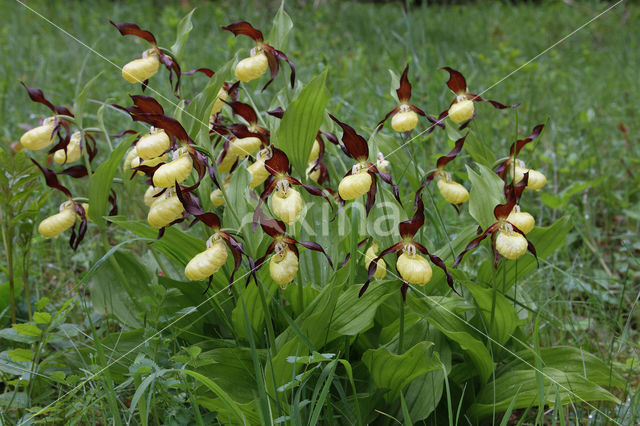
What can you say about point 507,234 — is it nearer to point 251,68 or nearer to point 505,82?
point 251,68

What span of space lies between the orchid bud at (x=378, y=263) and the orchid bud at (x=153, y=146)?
456mm

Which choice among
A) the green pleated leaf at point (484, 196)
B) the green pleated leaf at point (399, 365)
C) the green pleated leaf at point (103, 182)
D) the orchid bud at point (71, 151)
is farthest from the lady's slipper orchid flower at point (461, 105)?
the orchid bud at point (71, 151)

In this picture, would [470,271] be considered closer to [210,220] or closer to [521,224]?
[521,224]

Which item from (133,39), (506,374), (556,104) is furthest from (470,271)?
(133,39)

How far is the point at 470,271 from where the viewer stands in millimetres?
1509

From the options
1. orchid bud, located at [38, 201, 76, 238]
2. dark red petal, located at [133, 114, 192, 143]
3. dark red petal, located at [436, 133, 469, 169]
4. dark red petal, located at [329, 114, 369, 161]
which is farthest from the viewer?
orchid bud, located at [38, 201, 76, 238]

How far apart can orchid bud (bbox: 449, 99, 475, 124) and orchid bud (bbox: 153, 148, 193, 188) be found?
1.84 ft

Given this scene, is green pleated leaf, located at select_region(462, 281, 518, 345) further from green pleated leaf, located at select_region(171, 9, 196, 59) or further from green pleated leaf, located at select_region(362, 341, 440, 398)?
green pleated leaf, located at select_region(171, 9, 196, 59)

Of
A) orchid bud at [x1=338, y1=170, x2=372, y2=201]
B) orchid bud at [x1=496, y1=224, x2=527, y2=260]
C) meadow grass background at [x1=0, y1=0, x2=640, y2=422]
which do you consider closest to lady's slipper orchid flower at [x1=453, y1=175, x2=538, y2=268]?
orchid bud at [x1=496, y1=224, x2=527, y2=260]

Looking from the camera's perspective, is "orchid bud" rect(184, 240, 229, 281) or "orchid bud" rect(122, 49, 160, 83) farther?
"orchid bud" rect(122, 49, 160, 83)

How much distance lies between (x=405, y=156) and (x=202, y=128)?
48cm

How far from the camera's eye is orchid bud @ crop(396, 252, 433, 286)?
0.98 metres

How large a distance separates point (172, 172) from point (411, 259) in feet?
1.54

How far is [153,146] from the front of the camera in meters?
1.00
